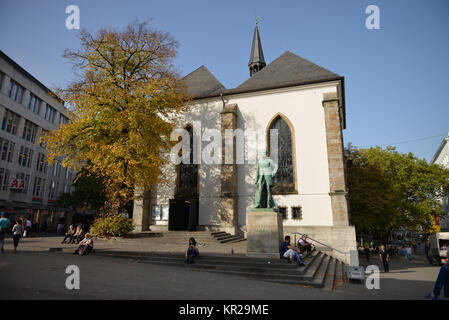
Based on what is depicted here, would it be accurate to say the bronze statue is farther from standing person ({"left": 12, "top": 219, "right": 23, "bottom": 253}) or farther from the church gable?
the church gable

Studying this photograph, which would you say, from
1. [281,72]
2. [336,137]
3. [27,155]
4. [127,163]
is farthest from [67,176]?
[336,137]

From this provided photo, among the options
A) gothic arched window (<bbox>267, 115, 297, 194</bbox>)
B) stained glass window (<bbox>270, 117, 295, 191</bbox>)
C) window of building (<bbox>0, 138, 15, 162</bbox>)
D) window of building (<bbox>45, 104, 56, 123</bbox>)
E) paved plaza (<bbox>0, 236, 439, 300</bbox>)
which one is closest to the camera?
paved plaza (<bbox>0, 236, 439, 300</bbox>)

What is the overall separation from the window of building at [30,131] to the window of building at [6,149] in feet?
7.97

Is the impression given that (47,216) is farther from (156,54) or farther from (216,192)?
(156,54)

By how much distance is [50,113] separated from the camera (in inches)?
1458

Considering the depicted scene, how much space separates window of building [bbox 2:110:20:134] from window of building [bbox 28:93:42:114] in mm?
2772

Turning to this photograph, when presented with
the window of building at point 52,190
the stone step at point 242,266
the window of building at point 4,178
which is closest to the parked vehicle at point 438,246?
the stone step at point 242,266

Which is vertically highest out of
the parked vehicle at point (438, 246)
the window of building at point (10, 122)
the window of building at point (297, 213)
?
the window of building at point (10, 122)

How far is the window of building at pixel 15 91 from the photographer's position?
94.7ft

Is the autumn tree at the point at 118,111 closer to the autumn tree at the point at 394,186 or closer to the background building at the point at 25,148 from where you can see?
the background building at the point at 25,148

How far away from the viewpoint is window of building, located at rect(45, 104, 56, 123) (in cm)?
3634

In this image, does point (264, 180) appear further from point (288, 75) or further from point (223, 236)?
point (288, 75)


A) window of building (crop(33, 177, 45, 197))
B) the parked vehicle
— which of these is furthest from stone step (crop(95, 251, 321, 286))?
window of building (crop(33, 177, 45, 197))
